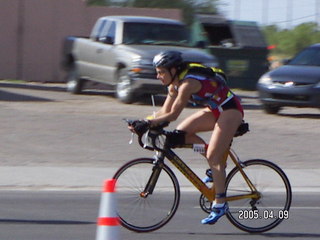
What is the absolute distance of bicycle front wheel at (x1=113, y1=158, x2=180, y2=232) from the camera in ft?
27.3

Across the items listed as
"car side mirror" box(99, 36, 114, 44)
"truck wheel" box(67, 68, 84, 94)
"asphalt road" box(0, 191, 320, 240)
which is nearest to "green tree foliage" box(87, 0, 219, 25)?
"truck wheel" box(67, 68, 84, 94)

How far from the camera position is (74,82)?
881 inches

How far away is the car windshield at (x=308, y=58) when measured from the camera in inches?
760

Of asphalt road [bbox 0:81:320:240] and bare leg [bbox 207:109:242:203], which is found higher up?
bare leg [bbox 207:109:242:203]

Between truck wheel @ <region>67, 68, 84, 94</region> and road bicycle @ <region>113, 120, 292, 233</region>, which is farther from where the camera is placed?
truck wheel @ <region>67, 68, 84, 94</region>

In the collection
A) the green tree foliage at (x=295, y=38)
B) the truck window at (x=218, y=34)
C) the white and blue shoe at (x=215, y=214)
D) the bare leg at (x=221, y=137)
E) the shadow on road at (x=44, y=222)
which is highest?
the bare leg at (x=221, y=137)

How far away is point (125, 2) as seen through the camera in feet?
121

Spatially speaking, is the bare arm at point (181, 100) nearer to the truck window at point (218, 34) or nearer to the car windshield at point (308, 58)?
the car windshield at point (308, 58)

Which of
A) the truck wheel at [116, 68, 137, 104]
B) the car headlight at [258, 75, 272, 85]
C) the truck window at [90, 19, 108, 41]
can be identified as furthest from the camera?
the truck window at [90, 19, 108, 41]

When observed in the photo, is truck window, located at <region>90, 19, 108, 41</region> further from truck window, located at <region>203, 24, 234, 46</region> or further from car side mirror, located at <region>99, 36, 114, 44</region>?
truck window, located at <region>203, 24, 234, 46</region>

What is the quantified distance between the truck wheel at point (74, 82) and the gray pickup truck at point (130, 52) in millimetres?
198

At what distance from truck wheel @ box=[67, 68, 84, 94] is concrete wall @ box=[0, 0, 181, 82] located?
3815 millimetres

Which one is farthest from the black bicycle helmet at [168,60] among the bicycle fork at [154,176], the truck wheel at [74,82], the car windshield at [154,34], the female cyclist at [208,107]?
the truck wheel at [74,82]

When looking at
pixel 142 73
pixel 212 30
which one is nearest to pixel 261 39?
pixel 212 30
